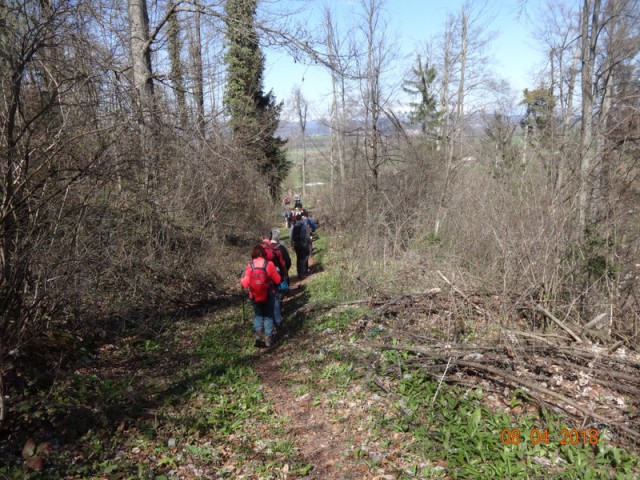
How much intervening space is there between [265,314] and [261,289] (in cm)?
50

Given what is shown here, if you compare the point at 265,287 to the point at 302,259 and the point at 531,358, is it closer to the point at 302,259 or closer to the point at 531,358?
the point at 531,358

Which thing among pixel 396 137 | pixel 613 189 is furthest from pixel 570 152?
pixel 396 137

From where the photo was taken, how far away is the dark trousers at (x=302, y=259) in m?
11.7

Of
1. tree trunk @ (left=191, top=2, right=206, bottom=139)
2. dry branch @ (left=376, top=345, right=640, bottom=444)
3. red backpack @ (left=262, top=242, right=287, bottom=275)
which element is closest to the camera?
dry branch @ (left=376, top=345, right=640, bottom=444)

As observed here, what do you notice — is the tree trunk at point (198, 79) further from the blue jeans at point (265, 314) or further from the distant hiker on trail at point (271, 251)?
the blue jeans at point (265, 314)

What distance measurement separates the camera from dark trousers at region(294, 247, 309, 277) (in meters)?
11.7

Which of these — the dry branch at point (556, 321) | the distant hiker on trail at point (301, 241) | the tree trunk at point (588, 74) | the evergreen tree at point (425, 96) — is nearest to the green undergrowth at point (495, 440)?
the dry branch at point (556, 321)

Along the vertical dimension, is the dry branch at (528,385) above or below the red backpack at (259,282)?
below

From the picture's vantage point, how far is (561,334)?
19.1 ft

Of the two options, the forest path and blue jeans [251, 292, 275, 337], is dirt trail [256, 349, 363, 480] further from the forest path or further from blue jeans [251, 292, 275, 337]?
blue jeans [251, 292, 275, 337]

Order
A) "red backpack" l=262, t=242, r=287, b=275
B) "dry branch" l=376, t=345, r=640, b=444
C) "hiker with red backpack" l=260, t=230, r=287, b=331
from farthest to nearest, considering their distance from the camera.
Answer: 1. "red backpack" l=262, t=242, r=287, b=275
2. "hiker with red backpack" l=260, t=230, r=287, b=331
3. "dry branch" l=376, t=345, r=640, b=444

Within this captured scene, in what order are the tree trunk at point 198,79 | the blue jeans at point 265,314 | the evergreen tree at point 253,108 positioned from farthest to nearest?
the evergreen tree at point 253,108, the tree trunk at point 198,79, the blue jeans at point 265,314

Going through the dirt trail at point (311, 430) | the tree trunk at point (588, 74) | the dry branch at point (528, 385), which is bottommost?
the dirt trail at point (311, 430)

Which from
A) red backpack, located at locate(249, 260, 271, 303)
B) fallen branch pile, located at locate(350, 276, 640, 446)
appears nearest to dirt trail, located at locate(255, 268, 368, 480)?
red backpack, located at locate(249, 260, 271, 303)
